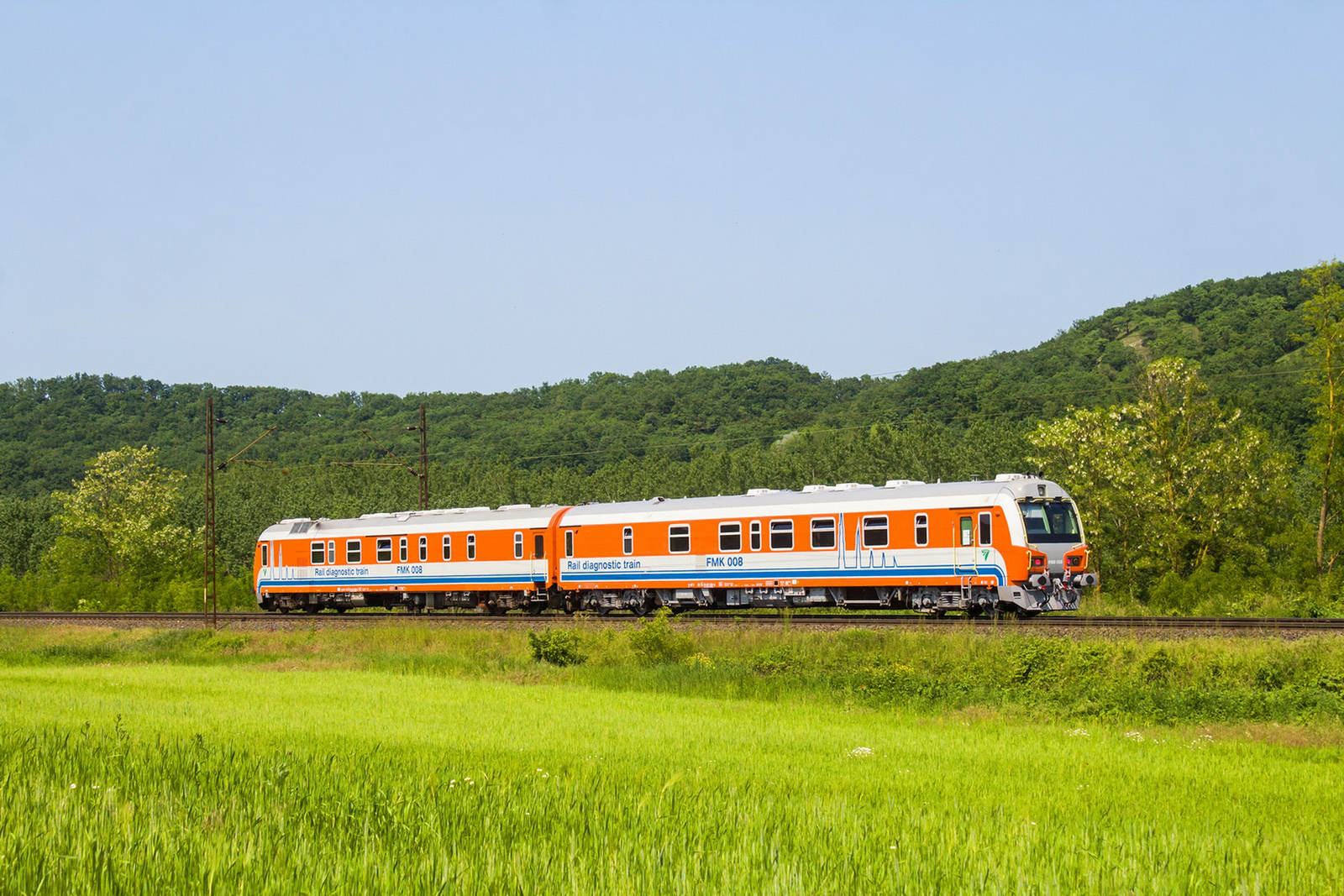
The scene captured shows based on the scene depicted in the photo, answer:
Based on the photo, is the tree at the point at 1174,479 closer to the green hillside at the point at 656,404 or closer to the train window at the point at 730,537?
the train window at the point at 730,537

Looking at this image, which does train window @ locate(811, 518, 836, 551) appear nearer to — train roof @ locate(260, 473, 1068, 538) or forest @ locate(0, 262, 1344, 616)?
train roof @ locate(260, 473, 1068, 538)

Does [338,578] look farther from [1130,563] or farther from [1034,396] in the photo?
[1034,396]

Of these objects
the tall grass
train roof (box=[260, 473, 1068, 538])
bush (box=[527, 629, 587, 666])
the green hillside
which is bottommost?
bush (box=[527, 629, 587, 666])

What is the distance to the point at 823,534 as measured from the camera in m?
30.5

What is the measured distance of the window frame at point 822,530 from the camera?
99.6 ft

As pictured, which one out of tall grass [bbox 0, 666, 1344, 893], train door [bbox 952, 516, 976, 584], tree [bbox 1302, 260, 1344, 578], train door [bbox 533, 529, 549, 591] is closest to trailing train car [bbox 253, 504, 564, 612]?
train door [bbox 533, 529, 549, 591]

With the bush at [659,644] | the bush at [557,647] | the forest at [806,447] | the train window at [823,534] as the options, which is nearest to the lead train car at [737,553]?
the train window at [823,534]

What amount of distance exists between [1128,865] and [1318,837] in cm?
Result: 252

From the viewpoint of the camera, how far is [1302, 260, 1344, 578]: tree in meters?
39.4

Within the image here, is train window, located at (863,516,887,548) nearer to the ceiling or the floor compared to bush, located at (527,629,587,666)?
nearer to the ceiling

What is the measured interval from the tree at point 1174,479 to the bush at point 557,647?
2576 cm

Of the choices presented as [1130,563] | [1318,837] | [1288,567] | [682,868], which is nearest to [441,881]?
[682,868]

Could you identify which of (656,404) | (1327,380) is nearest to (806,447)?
(656,404)

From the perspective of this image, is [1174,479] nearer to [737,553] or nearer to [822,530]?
[822,530]
